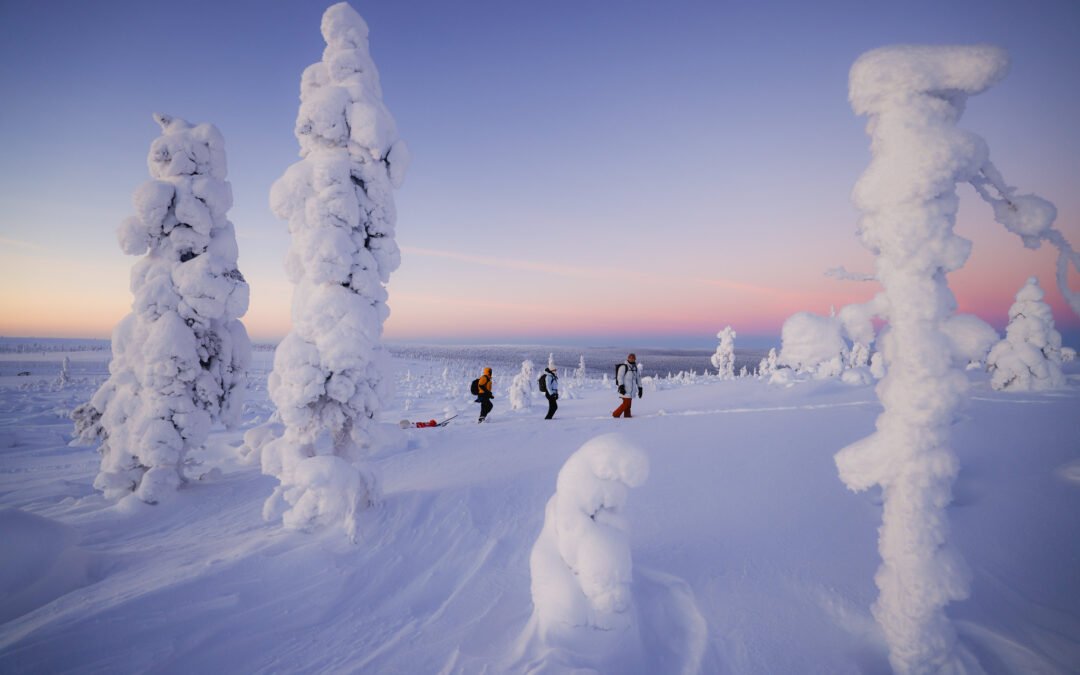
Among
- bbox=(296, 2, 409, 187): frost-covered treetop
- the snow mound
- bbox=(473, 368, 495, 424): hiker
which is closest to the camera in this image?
the snow mound

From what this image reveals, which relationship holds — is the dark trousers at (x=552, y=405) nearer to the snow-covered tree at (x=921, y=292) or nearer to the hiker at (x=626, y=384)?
the hiker at (x=626, y=384)

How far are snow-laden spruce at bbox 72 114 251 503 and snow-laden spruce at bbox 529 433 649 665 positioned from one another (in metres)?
9.82

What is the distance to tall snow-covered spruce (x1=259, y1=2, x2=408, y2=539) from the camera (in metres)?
7.55

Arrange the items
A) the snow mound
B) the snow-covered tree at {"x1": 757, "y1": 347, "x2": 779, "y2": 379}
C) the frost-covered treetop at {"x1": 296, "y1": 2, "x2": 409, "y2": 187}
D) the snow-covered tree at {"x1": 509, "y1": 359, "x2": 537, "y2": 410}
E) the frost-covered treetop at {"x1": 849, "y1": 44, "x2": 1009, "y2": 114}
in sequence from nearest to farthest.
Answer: the frost-covered treetop at {"x1": 849, "y1": 44, "x2": 1009, "y2": 114}
the snow mound
the frost-covered treetop at {"x1": 296, "y1": 2, "x2": 409, "y2": 187}
the snow-covered tree at {"x1": 509, "y1": 359, "x2": 537, "y2": 410}
the snow-covered tree at {"x1": 757, "y1": 347, "x2": 779, "y2": 379}

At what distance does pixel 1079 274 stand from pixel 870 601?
12.6 ft

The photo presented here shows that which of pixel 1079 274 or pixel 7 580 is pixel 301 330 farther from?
pixel 1079 274

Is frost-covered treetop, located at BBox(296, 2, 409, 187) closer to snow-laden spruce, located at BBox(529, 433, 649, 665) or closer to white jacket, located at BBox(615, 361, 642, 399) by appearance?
snow-laden spruce, located at BBox(529, 433, 649, 665)

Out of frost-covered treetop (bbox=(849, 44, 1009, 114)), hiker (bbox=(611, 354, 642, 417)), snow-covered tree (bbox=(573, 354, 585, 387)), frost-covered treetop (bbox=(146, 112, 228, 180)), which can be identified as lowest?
snow-covered tree (bbox=(573, 354, 585, 387))

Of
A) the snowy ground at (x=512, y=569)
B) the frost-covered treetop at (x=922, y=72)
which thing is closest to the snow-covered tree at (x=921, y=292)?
the frost-covered treetop at (x=922, y=72)

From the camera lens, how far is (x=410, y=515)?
282 inches

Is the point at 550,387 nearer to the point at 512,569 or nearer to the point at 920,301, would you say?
the point at 512,569

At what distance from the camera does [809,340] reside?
3.89m

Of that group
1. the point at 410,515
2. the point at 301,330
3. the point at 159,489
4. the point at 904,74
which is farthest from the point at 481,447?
A: the point at 904,74

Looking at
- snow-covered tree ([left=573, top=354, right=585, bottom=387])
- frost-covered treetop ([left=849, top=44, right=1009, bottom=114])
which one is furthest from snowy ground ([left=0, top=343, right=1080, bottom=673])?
snow-covered tree ([left=573, top=354, right=585, bottom=387])
